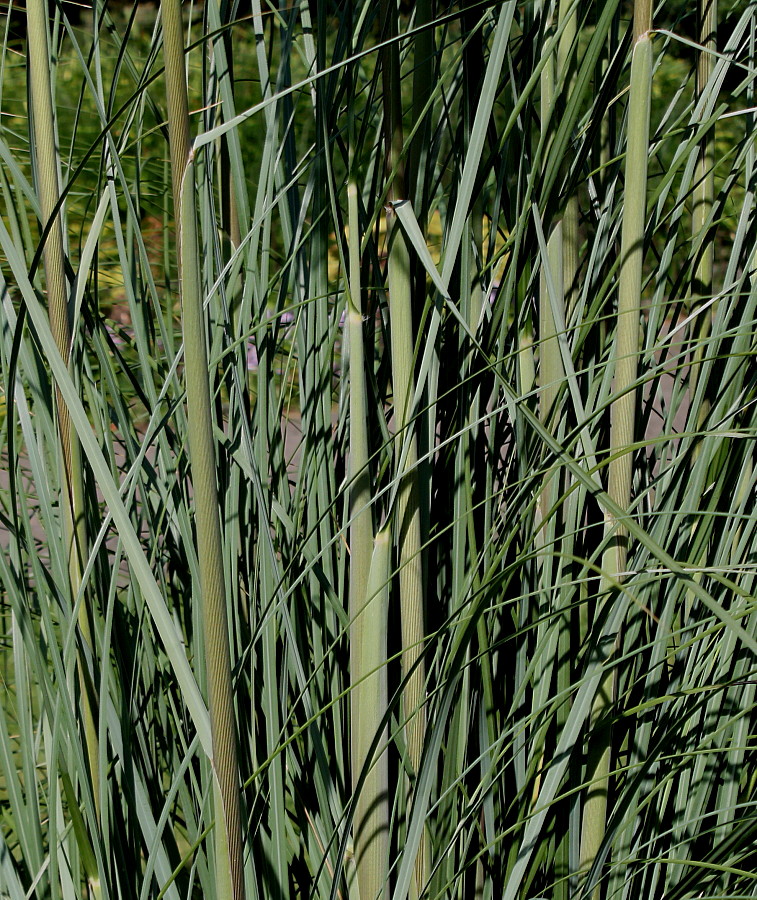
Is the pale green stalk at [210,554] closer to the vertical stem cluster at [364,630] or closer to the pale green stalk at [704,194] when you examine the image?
the vertical stem cluster at [364,630]

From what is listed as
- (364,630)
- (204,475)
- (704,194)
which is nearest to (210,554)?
(204,475)

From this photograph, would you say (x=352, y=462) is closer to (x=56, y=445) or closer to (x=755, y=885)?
(x=56, y=445)

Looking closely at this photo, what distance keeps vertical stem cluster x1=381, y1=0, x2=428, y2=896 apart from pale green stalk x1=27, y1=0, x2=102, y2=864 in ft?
0.56

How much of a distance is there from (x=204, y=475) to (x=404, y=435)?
15cm

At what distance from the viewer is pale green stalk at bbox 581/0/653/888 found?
398 millimetres

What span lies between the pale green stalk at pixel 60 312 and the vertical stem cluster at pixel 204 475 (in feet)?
0.45

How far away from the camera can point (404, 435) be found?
44 cm

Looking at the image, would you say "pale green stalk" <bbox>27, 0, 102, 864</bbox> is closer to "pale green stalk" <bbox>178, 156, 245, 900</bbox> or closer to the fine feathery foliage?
the fine feathery foliage

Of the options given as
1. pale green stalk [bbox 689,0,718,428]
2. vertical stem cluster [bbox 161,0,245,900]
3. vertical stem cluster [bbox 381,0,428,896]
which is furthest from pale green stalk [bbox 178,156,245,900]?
pale green stalk [bbox 689,0,718,428]

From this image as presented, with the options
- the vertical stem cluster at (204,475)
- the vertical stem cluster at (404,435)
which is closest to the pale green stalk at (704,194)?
the vertical stem cluster at (404,435)

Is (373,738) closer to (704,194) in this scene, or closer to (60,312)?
(60,312)

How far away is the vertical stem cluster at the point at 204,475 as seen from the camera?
0.29 meters

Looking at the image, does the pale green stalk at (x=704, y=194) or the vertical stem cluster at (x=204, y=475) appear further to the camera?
the pale green stalk at (x=704, y=194)

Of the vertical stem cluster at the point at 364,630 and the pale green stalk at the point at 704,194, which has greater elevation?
the pale green stalk at the point at 704,194
